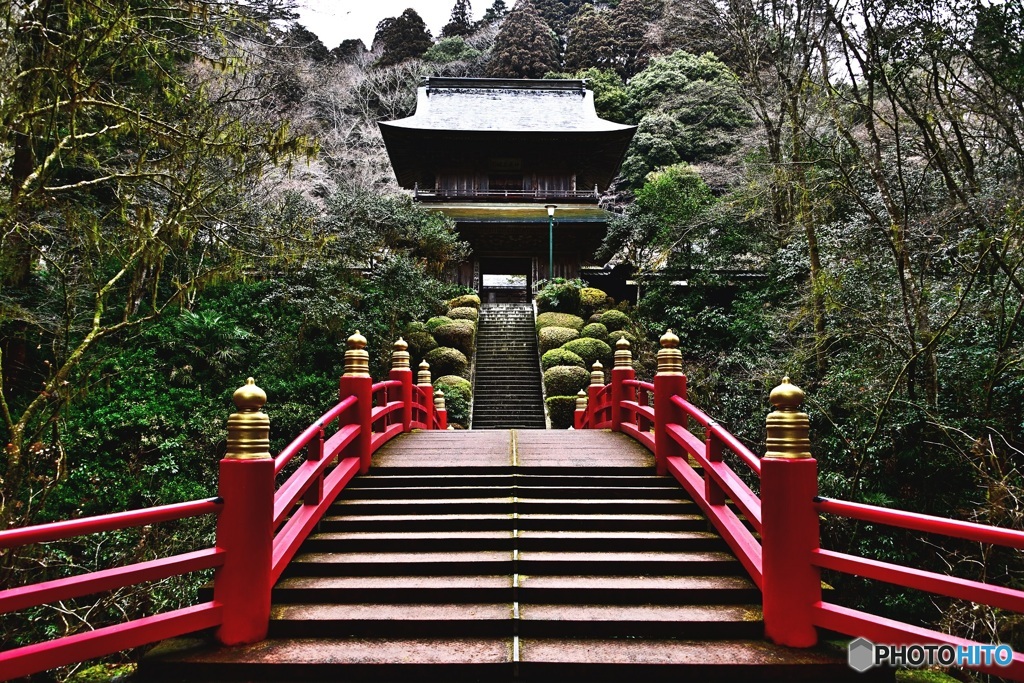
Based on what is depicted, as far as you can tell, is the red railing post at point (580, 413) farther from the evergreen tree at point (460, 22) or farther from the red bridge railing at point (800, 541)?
the evergreen tree at point (460, 22)

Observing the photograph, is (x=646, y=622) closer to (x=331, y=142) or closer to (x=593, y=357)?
(x=593, y=357)

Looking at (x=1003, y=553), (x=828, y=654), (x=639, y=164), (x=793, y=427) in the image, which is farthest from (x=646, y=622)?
(x=639, y=164)

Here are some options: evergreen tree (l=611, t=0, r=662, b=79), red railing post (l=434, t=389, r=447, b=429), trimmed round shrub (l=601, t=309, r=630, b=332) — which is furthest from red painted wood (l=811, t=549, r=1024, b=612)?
evergreen tree (l=611, t=0, r=662, b=79)

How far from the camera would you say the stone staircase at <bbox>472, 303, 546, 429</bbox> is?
14.9m

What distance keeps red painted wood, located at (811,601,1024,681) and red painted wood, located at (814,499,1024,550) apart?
1.54 ft

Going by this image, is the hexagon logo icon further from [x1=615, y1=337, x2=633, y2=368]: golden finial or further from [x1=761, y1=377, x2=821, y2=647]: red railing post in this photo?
[x1=615, y1=337, x2=633, y2=368]: golden finial

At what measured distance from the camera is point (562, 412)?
1430 cm

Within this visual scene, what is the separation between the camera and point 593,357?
16109 millimetres

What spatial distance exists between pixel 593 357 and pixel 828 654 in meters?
13.0

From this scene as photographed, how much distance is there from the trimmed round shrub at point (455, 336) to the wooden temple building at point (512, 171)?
563cm

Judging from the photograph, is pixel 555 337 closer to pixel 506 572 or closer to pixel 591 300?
pixel 591 300

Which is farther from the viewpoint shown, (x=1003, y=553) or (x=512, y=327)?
(x=512, y=327)

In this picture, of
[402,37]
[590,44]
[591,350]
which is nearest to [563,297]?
[591,350]

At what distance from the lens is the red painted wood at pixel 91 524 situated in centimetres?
262
